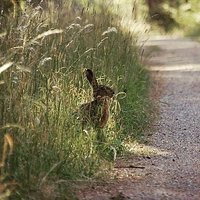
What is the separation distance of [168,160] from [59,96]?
138 centimetres

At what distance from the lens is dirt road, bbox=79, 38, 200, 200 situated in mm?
5938

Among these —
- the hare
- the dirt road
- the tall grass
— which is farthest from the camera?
the hare

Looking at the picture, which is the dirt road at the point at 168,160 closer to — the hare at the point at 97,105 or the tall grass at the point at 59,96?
the tall grass at the point at 59,96

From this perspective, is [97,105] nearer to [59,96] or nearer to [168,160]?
[59,96]

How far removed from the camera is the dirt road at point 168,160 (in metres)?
5.94

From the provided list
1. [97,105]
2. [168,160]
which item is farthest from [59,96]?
[168,160]

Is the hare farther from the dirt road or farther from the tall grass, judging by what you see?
the dirt road

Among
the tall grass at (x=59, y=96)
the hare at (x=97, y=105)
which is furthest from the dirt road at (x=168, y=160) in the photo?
the hare at (x=97, y=105)

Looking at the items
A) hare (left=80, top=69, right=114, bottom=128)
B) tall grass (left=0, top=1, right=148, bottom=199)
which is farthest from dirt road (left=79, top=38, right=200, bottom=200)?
hare (left=80, top=69, right=114, bottom=128)

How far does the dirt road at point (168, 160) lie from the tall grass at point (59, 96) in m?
0.27

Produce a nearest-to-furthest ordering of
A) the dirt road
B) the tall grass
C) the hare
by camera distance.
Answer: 1. the tall grass
2. the dirt road
3. the hare

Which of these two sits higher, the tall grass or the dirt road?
the tall grass

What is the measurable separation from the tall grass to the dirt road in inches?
10.7

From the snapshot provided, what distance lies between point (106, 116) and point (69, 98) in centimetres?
45
